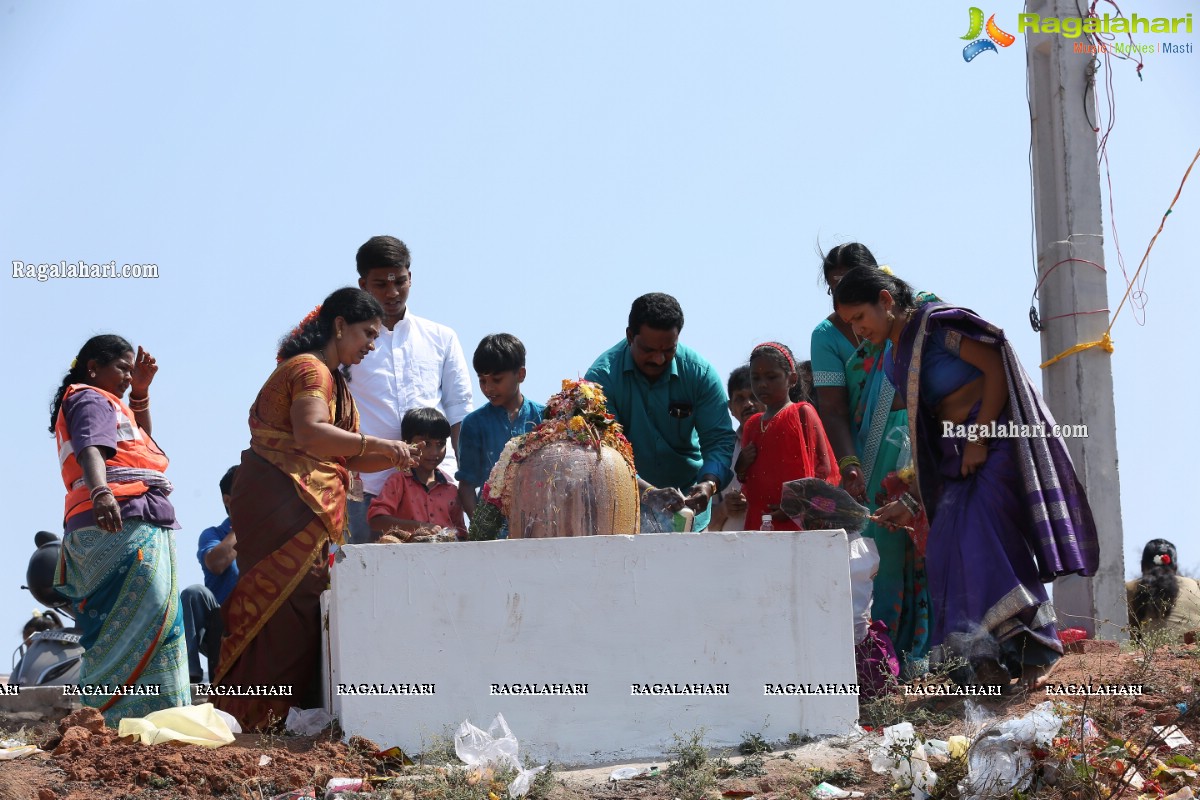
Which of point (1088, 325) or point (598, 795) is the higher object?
point (1088, 325)

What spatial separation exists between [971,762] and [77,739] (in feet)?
11.3

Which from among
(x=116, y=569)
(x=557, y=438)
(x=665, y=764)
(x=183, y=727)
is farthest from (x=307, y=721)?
(x=665, y=764)

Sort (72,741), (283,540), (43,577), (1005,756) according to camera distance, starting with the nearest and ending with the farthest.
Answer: (1005,756) < (72,741) < (283,540) < (43,577)

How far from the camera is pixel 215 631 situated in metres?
8.50

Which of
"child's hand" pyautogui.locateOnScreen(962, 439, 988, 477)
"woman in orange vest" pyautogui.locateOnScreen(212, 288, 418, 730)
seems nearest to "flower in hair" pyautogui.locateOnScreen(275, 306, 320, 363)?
"woman in orange vest" pyautogui.locateOnScreen(212, 288, 418, 730)

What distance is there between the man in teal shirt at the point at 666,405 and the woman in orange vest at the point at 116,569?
2.45 meters

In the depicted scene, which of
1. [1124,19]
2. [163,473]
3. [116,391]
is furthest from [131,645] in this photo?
[1124,19]

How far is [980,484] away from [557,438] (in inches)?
72.4

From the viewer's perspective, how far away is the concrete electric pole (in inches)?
305

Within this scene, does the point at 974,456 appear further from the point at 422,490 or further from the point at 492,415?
the point at 422,490

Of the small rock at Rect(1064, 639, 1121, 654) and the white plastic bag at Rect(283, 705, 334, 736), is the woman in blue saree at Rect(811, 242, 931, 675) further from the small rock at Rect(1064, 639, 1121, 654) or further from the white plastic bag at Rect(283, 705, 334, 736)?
the white plastic bag at Rect(283, 705, 334, 736)

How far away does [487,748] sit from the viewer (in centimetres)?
482

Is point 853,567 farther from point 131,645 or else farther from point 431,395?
point 131,645

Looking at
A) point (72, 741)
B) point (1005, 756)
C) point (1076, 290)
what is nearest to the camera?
point (1005, 756)
